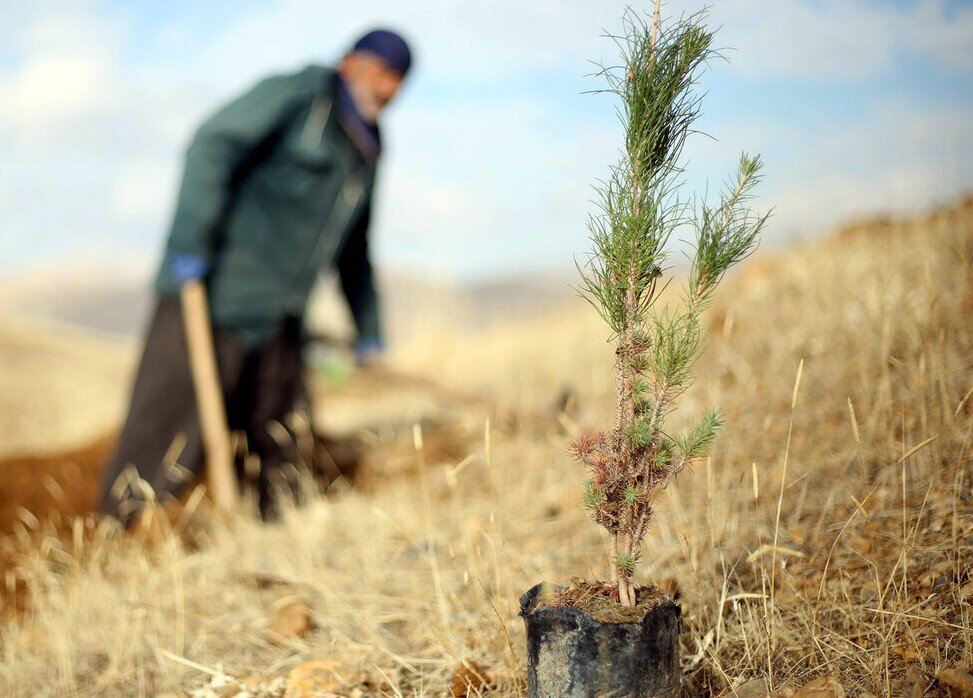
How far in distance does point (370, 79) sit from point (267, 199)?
69 centimetres

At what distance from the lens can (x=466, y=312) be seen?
24.3 feet

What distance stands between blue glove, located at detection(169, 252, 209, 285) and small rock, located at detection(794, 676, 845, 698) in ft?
8.92

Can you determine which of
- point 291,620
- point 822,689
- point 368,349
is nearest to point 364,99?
point 368,349

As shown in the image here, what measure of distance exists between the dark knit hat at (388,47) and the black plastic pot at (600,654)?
275cm

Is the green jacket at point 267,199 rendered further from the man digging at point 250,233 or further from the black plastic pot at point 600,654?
the black plastic pot at point 600,654

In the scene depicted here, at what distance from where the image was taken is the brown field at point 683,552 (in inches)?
72.2

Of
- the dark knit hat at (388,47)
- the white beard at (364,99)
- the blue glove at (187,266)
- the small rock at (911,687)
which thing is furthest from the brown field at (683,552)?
the dark knit hat at (388,47)

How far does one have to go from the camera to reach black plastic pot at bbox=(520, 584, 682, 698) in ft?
4.78

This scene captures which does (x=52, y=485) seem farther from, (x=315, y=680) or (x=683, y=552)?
(x=683, y=552)

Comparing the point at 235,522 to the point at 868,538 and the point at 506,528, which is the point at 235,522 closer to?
the point at 506,528

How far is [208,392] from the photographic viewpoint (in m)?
3.52

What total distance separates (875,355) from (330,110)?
8.11ft

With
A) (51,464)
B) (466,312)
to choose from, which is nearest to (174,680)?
(51,464)

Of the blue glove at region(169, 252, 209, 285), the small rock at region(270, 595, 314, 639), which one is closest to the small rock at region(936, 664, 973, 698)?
the small rock at region(270, 595, 314, 639)
